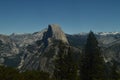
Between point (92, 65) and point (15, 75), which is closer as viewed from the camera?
point (15, 75)

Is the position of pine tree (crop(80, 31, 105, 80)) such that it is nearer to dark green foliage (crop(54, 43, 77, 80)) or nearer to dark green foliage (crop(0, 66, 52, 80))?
dark green foliage (crop(54, 43, 77, 80))

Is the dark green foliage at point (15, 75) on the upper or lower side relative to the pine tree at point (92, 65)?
lower

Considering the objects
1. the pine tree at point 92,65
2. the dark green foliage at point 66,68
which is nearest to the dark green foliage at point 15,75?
the dark green foliage at point 66,68

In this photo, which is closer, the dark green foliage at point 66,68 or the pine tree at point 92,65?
the dark green foliage at point 66,68

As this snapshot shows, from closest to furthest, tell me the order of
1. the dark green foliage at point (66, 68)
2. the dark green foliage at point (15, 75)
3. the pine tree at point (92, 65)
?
the dark green foliage at point (15, 75) → the dark green foliage at point (66, 68) → the pine tree at point (92, 65)

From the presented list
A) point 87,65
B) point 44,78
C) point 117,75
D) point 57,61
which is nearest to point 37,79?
point 44,78

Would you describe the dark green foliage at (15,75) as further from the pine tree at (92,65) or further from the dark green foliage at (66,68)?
the pine tree at (92,65)

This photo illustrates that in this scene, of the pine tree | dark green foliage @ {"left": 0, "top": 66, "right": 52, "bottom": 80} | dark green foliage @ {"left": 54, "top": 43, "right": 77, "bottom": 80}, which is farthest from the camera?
the pine tree

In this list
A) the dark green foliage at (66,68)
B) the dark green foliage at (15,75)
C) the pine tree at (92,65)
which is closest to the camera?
the dark green foliage at (15,75)

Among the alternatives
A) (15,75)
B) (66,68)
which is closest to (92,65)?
(66,68)

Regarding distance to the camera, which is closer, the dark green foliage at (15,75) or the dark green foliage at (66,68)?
the dark green foliage at (15,75)

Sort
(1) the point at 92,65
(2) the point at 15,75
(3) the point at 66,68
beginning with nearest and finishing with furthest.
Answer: (2) the point at 15,75
(3) the point at 66,68
(1) the point at 92,65

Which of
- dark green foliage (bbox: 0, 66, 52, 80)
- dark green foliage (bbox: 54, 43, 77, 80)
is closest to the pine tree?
dark green foliage (bbox: 54, 43, 77, 80)

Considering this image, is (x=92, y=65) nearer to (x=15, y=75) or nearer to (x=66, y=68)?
(x=66, y=68)
